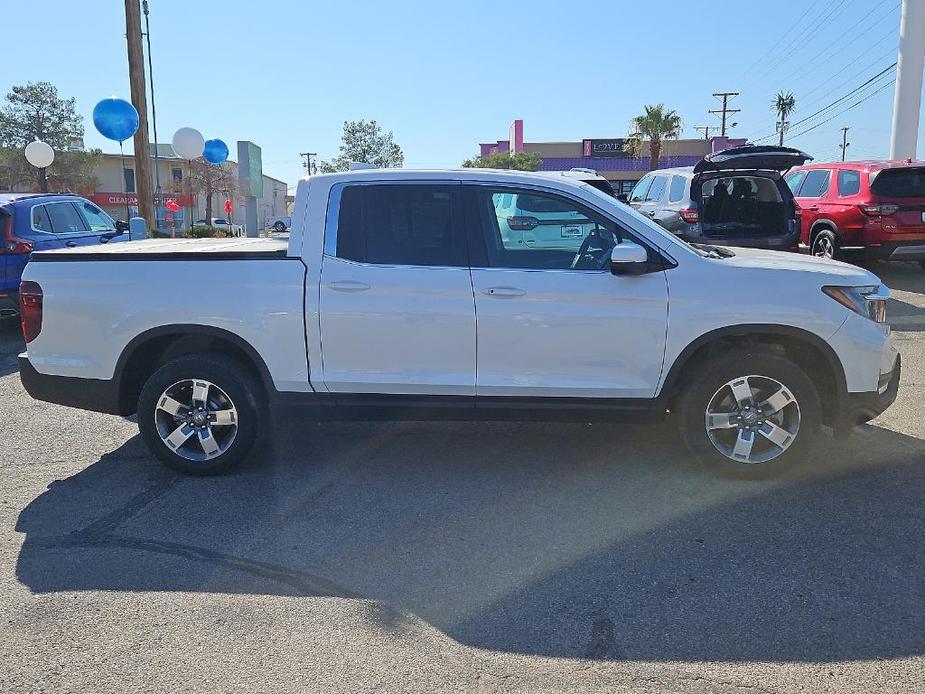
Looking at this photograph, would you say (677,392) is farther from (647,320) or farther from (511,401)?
(511,401)

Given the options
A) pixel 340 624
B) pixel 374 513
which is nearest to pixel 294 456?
pixel 374 513

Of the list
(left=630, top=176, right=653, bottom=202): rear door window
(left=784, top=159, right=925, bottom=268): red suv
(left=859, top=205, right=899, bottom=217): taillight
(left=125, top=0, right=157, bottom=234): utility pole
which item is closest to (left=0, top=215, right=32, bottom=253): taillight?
(left=125, top=0, right=157, bottom=234): utility pole

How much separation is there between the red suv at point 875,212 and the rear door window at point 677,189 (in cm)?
236

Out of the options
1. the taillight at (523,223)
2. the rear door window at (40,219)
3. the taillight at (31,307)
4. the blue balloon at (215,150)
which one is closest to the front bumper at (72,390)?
the taillight at (31,307)

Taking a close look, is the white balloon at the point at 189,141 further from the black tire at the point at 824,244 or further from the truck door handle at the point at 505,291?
the truck door handle at the point at 505,291

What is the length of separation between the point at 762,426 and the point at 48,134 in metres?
61.6

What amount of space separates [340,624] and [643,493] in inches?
81.8

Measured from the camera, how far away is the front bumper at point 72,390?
474 cm

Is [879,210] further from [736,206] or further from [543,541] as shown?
[543,541]

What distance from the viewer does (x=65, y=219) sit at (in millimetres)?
9992

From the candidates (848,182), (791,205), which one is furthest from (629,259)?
(848,182)

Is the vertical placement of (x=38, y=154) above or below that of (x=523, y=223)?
above

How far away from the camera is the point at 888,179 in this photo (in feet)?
35.0

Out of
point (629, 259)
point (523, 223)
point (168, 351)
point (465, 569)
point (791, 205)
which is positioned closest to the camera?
point (465, 569)
